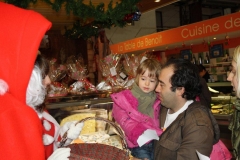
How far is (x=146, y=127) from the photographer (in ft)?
8.23

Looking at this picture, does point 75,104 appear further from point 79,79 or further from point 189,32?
point 189,32

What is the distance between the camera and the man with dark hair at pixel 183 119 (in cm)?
179

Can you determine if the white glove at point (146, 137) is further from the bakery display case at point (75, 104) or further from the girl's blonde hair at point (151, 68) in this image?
the bakery display case at point (75, 104)

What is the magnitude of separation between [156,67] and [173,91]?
70 centimetres

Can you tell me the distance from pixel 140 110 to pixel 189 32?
212 inches

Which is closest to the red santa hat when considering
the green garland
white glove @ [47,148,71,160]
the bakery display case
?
white glove @ [47,148,71,160]

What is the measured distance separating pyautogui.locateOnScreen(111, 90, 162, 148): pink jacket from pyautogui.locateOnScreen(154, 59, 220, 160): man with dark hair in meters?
0.23

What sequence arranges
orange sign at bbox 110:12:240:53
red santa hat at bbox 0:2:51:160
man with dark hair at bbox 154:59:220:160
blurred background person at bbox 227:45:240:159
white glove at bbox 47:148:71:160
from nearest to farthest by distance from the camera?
1. red santa hat at bbox 0:2:51:160
2. white glove at bbox 47:148:71:160
3. man with dark hair at bbox 154:59:220:160
4. blurred background person at bbox 227:45:240:159
5. orange sign at bbox 110:12:240:53

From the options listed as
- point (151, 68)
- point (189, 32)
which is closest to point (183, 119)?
point (151, 68)

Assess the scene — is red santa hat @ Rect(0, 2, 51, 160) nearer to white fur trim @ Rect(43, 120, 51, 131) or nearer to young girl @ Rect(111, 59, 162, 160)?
white fur trim @ Rect(43, 120, 51, 131)

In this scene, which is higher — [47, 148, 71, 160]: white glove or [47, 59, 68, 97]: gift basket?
[47, 59, 68, 97]: gift basket

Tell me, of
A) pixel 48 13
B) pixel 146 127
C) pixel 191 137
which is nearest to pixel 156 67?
pixel 146 127

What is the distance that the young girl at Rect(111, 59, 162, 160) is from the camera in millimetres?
2512

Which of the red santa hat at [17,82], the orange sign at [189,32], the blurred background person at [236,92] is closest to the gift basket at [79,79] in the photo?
the blurred background person at [236,92]
